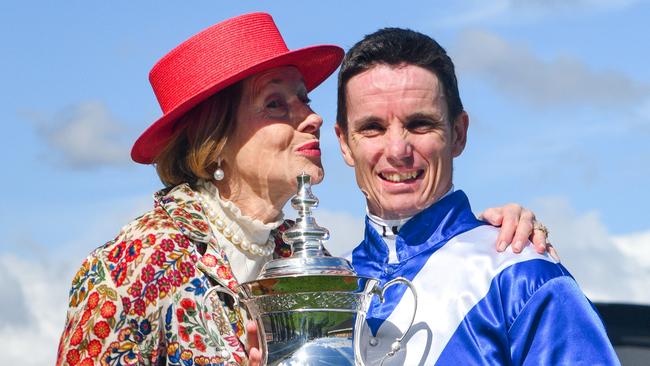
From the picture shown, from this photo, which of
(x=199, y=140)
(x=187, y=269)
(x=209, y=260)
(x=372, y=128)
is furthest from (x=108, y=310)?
(x=372, y=128)

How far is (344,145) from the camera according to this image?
5.82m

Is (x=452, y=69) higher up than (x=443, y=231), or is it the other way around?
(x=452, y=69)

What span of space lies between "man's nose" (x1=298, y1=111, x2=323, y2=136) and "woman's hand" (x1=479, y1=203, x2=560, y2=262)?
2.60ft

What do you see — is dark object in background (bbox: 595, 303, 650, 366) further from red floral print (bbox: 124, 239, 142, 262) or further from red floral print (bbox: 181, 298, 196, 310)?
red floral print (bbox: 124, 239, 142, 262)

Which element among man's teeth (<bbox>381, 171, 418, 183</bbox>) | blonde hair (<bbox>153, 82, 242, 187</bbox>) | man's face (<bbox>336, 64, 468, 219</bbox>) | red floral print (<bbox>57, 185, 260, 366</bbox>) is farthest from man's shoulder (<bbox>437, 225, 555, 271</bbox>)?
blonde hair (<bbox>153, 82, 242, 187</bbox>)

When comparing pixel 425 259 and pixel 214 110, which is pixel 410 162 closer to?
pixel 425 259

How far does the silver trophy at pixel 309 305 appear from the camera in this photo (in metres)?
4.94

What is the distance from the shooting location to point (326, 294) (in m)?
4.98

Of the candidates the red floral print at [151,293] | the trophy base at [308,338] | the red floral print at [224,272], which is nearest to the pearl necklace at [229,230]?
the red floral print at [224,272]

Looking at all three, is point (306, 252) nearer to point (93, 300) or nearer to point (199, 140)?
point (93, 300)

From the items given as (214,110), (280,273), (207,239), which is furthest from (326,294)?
(214,110)

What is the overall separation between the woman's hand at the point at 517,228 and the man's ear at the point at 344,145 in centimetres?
56

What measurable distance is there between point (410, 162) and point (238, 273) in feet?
2.97

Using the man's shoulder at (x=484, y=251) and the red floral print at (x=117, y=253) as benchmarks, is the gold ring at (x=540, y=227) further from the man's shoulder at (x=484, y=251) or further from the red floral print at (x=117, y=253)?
the red floral print at (x=117, y=253)
